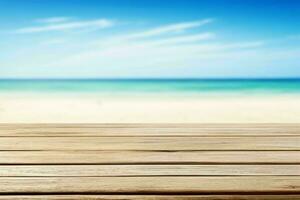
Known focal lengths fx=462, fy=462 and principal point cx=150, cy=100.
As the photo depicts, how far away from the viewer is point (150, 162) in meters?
1.38

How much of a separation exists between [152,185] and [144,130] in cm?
80

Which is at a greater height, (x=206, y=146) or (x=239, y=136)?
(x=239, y=136)

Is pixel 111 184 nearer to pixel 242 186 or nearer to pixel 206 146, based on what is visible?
pixel 242 186

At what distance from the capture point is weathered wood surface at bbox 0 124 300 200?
1.12m

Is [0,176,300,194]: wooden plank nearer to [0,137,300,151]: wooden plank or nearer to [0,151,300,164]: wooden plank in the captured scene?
[0,151,300,164]: wooden plank

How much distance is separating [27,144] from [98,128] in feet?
1.41

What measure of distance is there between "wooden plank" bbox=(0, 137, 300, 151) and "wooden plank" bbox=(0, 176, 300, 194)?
1.24ft

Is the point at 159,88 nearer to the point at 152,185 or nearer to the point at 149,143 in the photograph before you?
the point at 149,143

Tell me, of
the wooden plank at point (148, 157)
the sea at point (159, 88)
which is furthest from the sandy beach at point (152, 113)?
the sea at point (159, 88)

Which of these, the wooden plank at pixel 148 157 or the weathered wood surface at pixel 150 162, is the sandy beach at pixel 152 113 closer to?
the weathered wood surface at pixel 150 162

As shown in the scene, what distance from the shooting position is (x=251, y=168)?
1.32 meters

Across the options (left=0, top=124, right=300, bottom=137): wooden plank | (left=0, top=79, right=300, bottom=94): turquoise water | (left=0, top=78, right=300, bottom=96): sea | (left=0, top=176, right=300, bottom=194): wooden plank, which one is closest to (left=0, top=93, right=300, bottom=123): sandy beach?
(left=0, top=124, right=300, bottom=137): wooden plank

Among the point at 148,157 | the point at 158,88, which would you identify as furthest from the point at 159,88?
the point at 148,157

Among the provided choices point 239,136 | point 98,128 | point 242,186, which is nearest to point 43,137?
point 98,128
